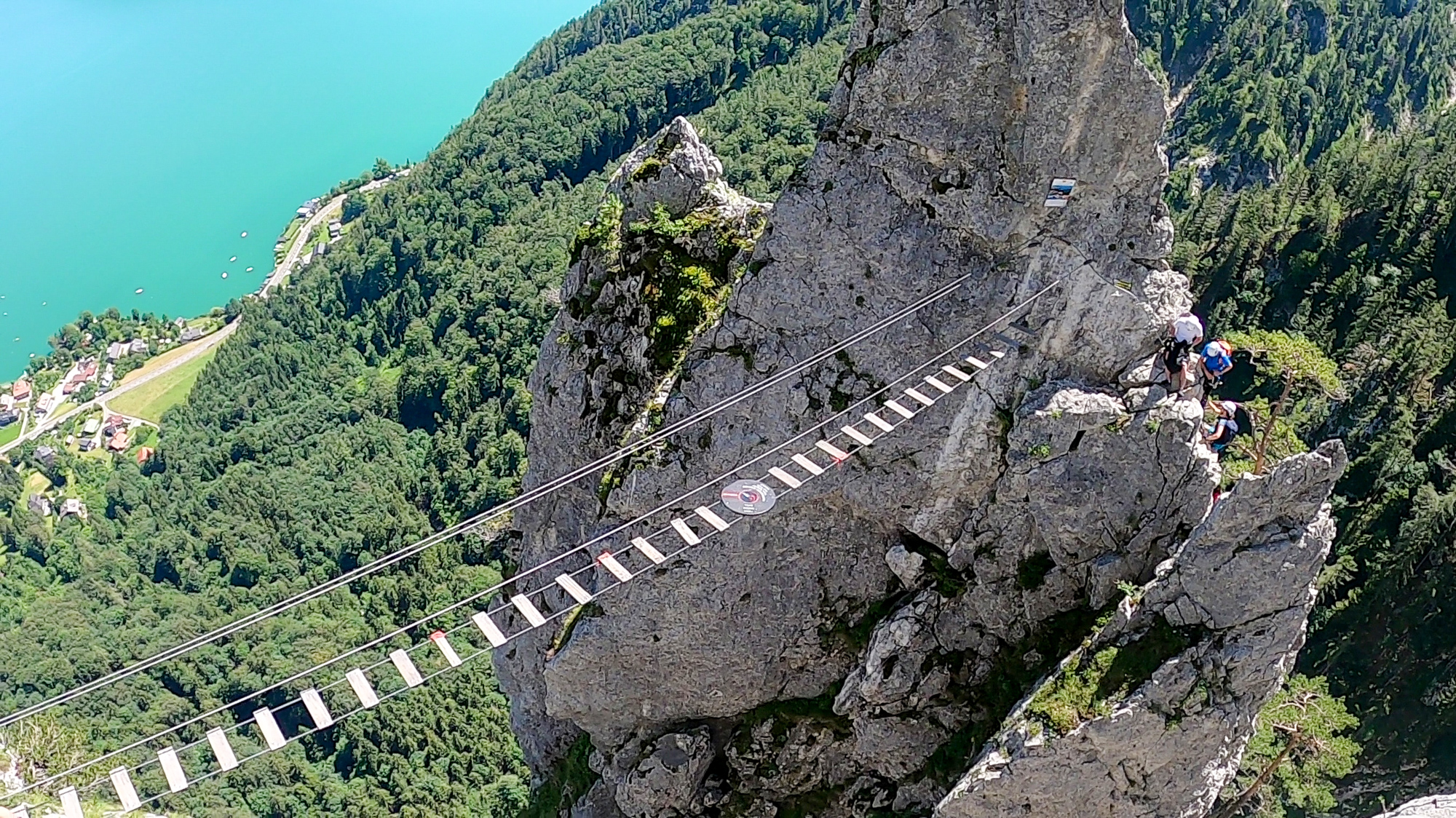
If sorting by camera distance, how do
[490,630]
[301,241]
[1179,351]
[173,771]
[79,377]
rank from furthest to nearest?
1. [301,241]
2. [79,377]
3. [1179,351]
4. [490,630]
5. [173,771]

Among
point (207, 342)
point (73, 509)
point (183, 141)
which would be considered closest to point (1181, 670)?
point (73, 509)

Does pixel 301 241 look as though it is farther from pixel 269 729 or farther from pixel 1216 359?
pixel 1216 359

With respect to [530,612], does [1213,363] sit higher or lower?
lower

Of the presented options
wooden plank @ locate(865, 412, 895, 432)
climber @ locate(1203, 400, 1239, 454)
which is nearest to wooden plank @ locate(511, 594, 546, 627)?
wooden plank @ locate(865, 412, 895, 432)

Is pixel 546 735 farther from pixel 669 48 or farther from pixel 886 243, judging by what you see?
pixel 669 48

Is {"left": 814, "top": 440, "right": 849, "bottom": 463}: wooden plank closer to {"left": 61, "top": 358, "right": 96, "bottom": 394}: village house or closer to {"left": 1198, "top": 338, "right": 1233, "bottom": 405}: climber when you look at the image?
{"left": 1198, "top": 338, "right": 1233, "bottom": 405}: climber

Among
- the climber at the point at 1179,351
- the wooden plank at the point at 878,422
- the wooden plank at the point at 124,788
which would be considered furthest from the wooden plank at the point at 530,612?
the climber at the point at 1179,351
